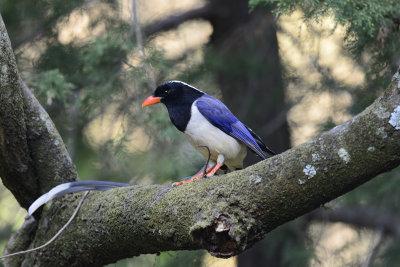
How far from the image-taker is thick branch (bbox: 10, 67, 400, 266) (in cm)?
215

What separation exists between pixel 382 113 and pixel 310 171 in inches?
15.1

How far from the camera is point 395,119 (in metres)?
2.07

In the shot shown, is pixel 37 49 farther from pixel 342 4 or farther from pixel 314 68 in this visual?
pixel 342 4

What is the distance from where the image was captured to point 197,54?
20.3ft

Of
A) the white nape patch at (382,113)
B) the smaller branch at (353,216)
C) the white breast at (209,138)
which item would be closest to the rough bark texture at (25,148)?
the white breast at (209,138)

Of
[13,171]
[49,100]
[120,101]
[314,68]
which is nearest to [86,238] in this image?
[13,171]

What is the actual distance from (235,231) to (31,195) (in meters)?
1.93

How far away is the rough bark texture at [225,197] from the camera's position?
85.0 inches

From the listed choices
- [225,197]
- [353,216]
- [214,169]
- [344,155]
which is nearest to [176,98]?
[214,169]

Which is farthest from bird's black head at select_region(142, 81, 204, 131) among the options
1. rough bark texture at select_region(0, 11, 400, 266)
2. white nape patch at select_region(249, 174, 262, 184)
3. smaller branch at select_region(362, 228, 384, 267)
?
smaller branch at select_region(362, 228, 384, 267)

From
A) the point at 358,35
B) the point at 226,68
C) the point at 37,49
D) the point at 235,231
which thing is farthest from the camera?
the point at 226,68

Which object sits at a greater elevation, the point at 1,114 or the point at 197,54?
the point at 1,114

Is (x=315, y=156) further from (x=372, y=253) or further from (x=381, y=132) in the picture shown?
(x=372, y=253)

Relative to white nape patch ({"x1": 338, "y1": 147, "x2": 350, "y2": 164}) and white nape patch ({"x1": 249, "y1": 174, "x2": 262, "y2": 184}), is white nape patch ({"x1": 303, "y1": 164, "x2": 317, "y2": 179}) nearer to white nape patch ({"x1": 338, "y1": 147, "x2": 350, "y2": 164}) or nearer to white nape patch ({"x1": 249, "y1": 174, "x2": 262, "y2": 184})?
white nape patch ({"x1": 338, "y1": 147, "x2": 350, "y2": 164})
